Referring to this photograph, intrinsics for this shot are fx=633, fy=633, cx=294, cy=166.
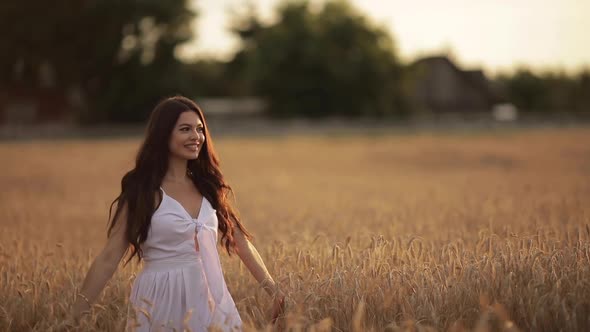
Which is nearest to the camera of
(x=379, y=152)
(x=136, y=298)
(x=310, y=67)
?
(x=136, y=298)

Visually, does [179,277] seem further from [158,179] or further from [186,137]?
[186,137]

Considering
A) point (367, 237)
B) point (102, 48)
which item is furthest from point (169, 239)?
point (102, 48)

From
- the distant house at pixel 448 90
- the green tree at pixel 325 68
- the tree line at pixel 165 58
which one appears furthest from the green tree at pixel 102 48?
the distant house at pixel 448 90

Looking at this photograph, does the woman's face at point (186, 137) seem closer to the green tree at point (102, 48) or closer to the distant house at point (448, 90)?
the green tree at point (102, 48)

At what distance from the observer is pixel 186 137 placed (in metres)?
3.65

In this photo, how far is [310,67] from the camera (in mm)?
46469

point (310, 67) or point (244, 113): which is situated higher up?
point (310, 67)

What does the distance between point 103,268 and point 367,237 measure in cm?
338

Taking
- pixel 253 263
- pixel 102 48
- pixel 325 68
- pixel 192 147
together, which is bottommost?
pixel 253 263

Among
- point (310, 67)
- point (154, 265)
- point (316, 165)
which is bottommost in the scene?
point (316, 165)

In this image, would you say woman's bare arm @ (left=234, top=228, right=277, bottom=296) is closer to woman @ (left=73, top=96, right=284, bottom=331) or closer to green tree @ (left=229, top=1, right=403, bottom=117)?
woman @ (left=73, top=96, right=284, bottom=331)

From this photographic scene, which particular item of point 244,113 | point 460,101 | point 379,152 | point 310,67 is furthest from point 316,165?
point 460,101

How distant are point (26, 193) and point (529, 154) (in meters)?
18.3

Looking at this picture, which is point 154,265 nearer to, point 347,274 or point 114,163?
point 347,274
